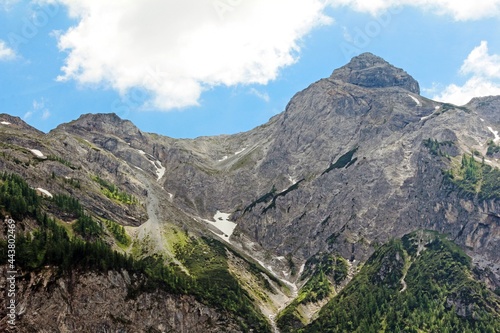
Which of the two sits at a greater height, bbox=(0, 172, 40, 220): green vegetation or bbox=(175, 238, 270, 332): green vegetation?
bbox=(0, 172, 40, 220): green vegetation

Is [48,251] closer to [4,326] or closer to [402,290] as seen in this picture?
[4,326]

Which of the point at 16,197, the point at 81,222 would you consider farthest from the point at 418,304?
the point at 16,197

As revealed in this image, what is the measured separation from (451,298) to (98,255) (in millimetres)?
127648

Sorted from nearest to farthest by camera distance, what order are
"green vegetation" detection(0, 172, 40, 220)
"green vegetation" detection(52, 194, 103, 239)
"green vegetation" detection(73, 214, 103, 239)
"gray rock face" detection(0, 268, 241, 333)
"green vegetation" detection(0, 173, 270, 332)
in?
1. "gray rock face" detection(0, 268, 241, 333)
2. "green vegetation" detection(0, 173, 270, 332)
3. "green vegetation" detection(0, 172, 40, 220)
4. "green vegetation" detection(73, 214, 103, 239)
5. "green vegetation" detection(52, 194, 103, 239)

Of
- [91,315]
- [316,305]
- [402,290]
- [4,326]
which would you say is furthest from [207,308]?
[402,290]

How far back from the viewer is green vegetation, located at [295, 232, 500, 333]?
166m

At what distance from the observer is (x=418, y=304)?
6964 inches

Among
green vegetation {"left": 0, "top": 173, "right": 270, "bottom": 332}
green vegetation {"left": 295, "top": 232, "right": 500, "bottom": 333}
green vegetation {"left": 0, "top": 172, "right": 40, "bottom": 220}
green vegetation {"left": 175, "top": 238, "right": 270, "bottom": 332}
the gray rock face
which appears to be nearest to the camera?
the gray rock face

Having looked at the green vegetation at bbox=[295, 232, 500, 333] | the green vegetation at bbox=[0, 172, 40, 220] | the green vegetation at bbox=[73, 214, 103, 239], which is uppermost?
the green vegetation at bbox=[0, 172, 40, 220]

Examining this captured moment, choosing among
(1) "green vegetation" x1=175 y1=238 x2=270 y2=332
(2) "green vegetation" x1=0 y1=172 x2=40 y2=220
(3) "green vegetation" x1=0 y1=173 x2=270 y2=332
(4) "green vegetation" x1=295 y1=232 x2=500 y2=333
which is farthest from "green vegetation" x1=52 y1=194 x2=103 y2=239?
(4) "green vegetation" x1=295 y1=232 x2=500 y2=333

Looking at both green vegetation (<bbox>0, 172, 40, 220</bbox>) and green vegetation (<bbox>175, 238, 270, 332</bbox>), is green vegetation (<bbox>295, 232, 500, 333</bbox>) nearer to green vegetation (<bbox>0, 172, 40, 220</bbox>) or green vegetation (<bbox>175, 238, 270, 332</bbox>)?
green vegetation (<bbox>175, 238, 270, 332</bbox>)

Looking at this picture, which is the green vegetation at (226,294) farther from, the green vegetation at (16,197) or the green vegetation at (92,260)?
the green vegetation at (16,197)

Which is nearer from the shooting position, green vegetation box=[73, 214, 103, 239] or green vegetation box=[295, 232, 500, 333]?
green vegetation box=[295, 232, 500, 333]

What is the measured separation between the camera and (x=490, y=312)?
557 ft
